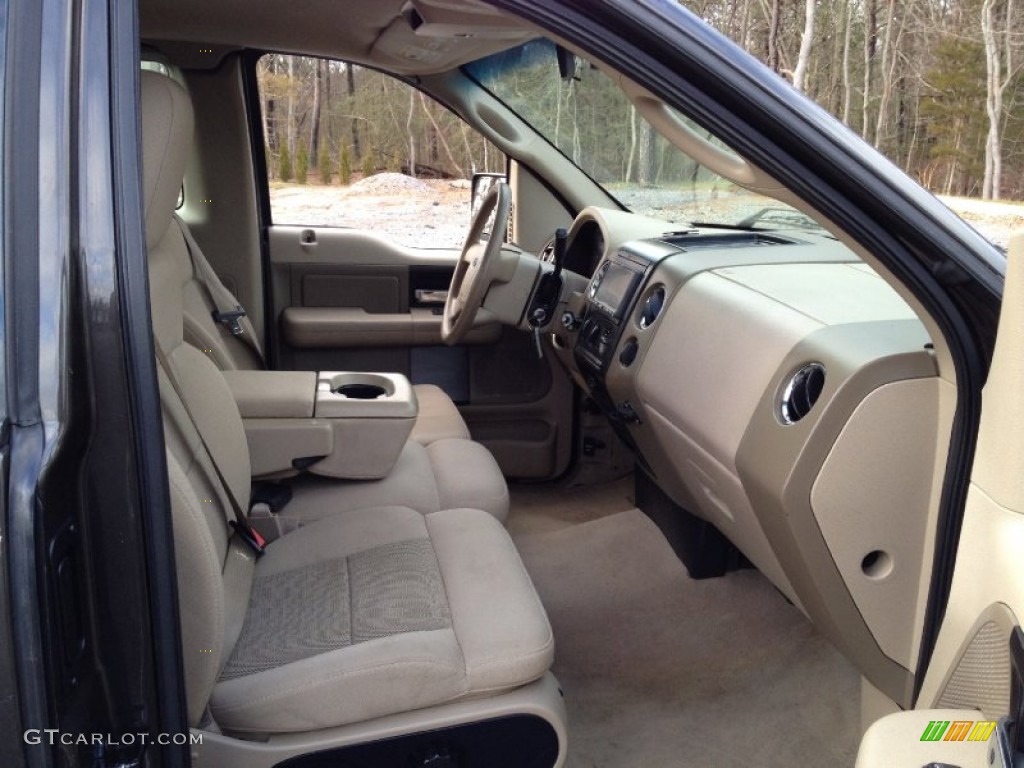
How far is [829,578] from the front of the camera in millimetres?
1421

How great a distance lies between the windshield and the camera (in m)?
2.39

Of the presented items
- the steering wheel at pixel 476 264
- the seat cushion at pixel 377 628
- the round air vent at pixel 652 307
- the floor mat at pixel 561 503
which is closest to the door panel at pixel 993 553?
the seat cushion at pixel 377 628

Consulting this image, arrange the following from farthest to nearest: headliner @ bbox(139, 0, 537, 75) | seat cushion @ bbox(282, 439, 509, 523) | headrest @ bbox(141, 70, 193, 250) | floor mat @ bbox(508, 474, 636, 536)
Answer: floor mat @ bbox(508, 474, 636, 536) < headliner @ bbox(139, 0, 537, 75) < seat cushion @ bbox(282, 439, 509, 523) < headrest @ bbox(141, 70, 193, 250)

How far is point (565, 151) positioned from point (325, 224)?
2.82ft

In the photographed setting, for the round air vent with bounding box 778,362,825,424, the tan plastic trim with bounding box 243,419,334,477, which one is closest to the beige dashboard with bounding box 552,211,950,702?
the round air vent with bounding box 778,362,825,424

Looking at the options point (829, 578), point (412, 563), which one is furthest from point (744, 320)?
point (412, 563)

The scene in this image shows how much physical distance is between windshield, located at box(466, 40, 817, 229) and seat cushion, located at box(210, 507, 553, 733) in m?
1.19

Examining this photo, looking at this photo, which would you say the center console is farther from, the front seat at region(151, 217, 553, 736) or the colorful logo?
the colorful logo

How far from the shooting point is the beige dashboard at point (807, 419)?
1319 millimetres

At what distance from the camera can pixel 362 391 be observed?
233 centimetres

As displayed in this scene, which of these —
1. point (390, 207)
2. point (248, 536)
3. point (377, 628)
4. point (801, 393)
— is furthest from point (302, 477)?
point (390, 207)

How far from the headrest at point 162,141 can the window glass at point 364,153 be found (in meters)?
1.46

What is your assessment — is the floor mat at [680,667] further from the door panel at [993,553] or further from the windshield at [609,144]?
the windshield at [609,144]

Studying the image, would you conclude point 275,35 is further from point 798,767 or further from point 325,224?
point 798,767
